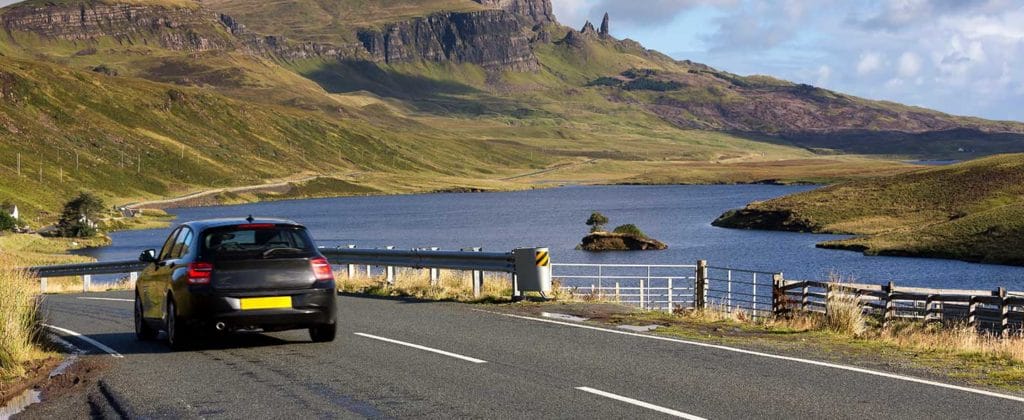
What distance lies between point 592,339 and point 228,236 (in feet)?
18.1

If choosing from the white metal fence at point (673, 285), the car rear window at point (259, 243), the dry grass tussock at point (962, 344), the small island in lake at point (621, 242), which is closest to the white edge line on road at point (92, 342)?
the car rear window at point (259, 243)

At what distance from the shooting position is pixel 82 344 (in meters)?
17.4

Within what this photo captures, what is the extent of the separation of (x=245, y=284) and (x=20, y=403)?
154 inches

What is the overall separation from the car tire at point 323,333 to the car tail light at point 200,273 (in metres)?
1.68

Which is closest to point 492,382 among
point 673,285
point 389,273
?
point 389,273

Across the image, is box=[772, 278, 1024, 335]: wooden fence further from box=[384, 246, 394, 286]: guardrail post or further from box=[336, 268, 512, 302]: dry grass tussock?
box=[384, 246, 394, 286]: guardrail post

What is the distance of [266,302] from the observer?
49.9 ft

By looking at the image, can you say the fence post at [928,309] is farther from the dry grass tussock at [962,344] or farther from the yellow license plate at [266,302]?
the yellow license plate at [266,302]

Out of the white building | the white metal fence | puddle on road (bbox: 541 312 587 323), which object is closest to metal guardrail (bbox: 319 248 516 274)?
the white metal fence

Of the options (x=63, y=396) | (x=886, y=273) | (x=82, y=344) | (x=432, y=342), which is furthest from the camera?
(x=886, y=273)

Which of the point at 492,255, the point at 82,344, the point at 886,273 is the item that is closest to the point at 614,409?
the point at 82,344

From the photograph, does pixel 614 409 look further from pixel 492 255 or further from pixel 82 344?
pixel 492 255

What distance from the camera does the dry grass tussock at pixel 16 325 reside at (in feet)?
43.8

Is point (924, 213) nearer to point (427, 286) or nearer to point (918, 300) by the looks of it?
point (918, 300)
